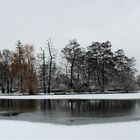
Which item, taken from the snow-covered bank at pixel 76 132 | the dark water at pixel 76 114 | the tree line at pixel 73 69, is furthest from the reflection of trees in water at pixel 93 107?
the tree line at pixel 73 69

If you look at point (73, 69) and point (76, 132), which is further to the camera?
point (73, 69)

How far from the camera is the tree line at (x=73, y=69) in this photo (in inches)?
2534

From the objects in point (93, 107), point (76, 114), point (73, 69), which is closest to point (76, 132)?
point (76, 114)

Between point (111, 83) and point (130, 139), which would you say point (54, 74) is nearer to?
point (111, 83)

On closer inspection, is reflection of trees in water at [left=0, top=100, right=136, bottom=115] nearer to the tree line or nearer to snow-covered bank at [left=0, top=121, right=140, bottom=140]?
snow-covered bank at [left=0, top=121, right=140, bottom=140]

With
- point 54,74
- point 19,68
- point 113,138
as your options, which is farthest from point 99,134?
point 54,74

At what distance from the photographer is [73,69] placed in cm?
7288

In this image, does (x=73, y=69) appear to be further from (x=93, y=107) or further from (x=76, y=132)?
(x=76, y=132)

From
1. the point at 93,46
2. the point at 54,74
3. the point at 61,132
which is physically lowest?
the point at 61,132

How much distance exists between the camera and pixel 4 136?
12.2 meters

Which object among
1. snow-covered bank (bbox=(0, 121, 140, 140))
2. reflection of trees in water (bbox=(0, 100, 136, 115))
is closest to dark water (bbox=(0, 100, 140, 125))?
reflection of trees in water (bbox=(0, 100, 136, 115))

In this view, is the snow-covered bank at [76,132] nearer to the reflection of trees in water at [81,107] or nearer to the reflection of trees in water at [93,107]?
the reflection of trees in water at [81,107]

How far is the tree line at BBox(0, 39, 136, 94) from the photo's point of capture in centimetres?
6438

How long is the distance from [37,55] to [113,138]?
192 ft
